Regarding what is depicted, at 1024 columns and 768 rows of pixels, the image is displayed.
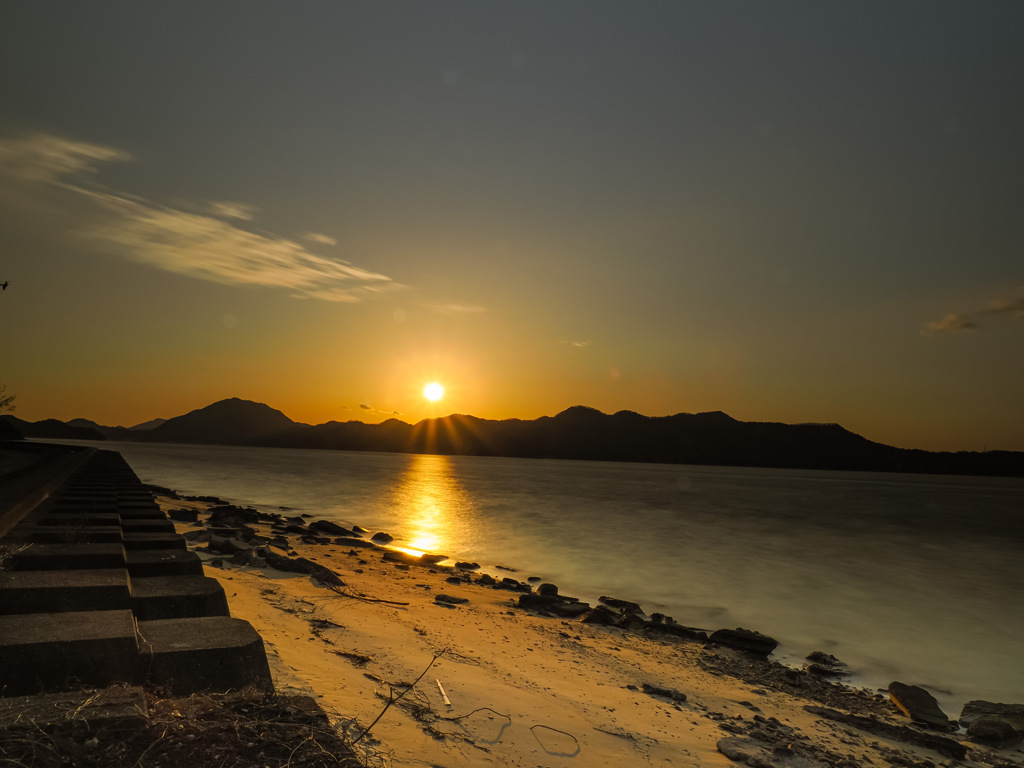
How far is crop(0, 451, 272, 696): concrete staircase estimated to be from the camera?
299cm

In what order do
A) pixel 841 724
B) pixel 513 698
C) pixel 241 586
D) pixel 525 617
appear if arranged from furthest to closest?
pixel 525 617 < pixel 241 586 < pixel 841 724 < pixel 513 698

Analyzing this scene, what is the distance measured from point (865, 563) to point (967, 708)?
17.2m

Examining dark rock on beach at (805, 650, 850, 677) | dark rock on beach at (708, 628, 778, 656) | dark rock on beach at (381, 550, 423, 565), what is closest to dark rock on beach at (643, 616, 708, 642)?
dark rock on beach at (708, 628, 778, 656)

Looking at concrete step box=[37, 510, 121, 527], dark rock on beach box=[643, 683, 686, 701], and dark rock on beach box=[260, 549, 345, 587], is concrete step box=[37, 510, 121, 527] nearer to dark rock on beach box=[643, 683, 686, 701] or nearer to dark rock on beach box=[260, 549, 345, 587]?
dark rock on beach box=[260, 549, 345, 587]

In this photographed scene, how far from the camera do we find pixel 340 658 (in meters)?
5.21

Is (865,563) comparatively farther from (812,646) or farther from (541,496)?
(541,496)

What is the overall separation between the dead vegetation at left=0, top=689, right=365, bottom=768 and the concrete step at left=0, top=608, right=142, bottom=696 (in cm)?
45

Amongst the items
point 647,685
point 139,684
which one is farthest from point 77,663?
point 647,685

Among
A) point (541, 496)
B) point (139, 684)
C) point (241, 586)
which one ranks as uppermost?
point (139, 684)

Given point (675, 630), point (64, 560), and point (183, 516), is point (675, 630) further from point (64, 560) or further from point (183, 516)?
point (183, 516)

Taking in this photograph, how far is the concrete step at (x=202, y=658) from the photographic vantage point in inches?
121

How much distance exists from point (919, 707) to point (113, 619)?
8.71 metres

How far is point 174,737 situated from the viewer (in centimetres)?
236

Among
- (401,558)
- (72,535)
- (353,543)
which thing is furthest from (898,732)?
(353,543)
